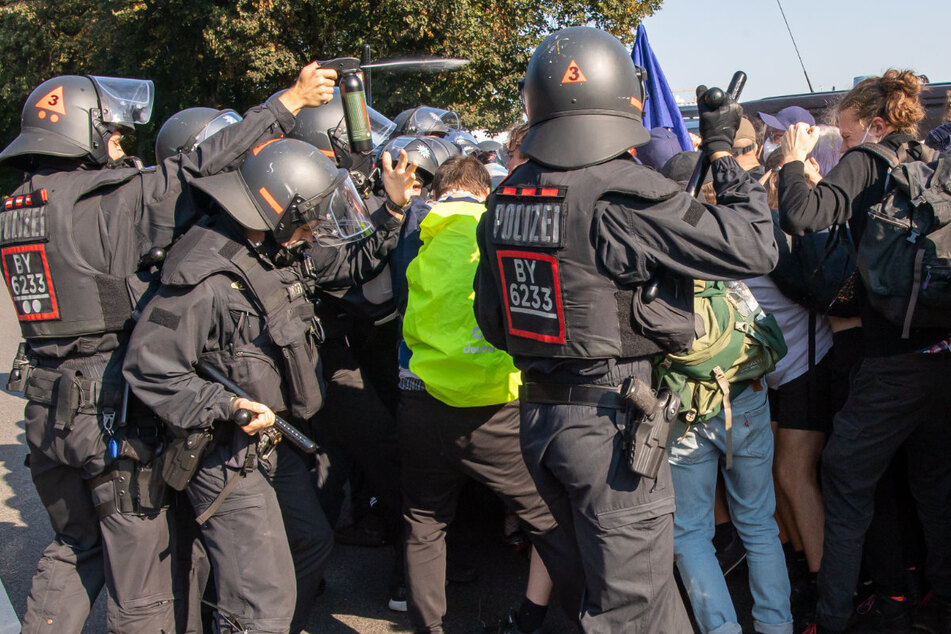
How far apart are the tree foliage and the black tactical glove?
1635cm

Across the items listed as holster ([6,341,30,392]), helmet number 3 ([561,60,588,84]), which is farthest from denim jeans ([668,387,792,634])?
holster ([6,341,30,392])

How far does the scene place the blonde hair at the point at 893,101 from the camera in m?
3.16

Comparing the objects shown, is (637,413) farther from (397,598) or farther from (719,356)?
(397,598)

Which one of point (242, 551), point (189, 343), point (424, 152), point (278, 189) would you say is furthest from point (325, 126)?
point (242, 551)

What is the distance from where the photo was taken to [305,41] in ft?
62.2

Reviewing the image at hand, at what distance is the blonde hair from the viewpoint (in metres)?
3.16

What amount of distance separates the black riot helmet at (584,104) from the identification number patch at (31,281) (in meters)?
1.97

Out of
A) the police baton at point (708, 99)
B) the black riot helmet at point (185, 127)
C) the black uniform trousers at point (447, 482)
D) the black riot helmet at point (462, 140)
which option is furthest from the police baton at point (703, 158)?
the black riot helmet at point (462, 140)

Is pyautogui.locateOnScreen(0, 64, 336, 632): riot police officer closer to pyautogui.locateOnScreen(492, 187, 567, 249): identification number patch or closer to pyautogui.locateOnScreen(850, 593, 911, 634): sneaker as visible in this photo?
pyautogui.locateOnScreen(492, 187, 567, 249): identification number patch

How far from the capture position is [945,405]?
3059 millimetres

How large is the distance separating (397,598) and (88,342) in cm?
187

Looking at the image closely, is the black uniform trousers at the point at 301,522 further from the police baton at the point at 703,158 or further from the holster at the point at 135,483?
the police baton at the point at 703,158

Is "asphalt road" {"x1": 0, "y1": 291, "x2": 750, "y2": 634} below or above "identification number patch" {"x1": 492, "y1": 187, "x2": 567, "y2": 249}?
below

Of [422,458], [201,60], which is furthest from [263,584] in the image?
[201,60]
